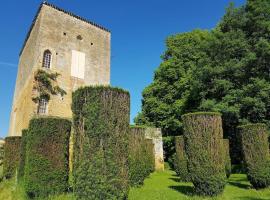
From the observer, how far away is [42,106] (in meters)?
21.5

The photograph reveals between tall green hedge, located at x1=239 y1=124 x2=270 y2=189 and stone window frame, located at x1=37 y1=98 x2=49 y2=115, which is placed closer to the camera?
tall green hedge, located at x1=239 y1=124 x2=270 y2=189

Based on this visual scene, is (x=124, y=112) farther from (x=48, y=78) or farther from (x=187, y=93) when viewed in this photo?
(x=187, y=93)

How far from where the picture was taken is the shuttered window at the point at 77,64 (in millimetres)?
23938

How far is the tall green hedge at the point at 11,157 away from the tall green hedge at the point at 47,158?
22.5 feet

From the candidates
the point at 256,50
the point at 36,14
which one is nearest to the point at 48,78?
the point at 36,14

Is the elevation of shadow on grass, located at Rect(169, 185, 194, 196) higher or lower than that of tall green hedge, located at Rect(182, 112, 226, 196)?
lower

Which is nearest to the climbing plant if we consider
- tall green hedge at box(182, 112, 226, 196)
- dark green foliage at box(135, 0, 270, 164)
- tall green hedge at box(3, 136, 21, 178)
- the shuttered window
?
the shuttered window

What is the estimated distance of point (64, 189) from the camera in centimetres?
926

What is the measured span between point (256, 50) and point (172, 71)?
10164 millimetres

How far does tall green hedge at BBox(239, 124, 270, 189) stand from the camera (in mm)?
10812

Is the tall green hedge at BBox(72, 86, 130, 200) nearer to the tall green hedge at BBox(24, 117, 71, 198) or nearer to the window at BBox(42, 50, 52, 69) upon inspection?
the tall green hedge at BBox(24, 117, 71, 198)

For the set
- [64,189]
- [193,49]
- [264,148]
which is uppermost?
[193,49]

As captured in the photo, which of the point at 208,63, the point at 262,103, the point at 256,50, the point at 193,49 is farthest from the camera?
the point at 193,49

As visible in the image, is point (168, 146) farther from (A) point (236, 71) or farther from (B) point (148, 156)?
(B) point (148, 156)
